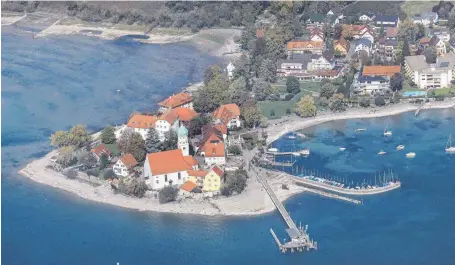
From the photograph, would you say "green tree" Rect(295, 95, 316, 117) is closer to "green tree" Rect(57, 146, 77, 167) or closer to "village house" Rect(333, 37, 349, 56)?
"village house" Rect(333, 37, 349, 56)

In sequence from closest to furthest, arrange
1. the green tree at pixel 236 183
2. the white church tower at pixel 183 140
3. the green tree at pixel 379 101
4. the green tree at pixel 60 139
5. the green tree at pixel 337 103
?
the green tree at pixel 236 183 → the white church tower at pixel 183 140 → the green tree at pixel 60 139 → the green tree at pixel 337 103 → the green tree at pixel 379 101

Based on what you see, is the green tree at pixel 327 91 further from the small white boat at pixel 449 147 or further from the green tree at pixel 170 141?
the green tree at pixel 170 141

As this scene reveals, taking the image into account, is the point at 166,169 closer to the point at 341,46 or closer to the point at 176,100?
the point at 176,100

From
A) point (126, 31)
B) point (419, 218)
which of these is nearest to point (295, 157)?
point (419, 218)

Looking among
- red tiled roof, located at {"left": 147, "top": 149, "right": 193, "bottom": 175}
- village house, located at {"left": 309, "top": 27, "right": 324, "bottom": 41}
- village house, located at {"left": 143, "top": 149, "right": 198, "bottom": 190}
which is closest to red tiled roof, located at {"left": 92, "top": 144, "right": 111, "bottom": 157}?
village house, located at {"left": 143, "top": 149, "right": 198, "bottom": 190}

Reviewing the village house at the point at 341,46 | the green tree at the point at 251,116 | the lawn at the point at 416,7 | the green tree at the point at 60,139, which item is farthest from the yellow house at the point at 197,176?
the lawn at the point at 416,7

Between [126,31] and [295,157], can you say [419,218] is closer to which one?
[295,157]
